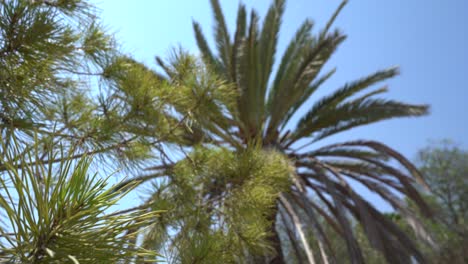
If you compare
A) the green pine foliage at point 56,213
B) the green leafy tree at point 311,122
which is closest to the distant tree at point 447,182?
the green leafy tree at point 311,122

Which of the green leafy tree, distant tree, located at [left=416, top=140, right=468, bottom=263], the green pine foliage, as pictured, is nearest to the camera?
the green pine foliage

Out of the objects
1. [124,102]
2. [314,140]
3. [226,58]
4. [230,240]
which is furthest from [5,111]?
[314,140]

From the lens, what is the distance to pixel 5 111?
5.17 feet

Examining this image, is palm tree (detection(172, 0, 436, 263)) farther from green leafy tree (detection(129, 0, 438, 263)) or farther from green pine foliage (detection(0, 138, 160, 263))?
green pine foliage (detection(0, 138, 160, 263))

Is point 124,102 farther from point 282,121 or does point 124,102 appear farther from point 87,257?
point 282,121

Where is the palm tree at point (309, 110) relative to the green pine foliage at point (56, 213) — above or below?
above

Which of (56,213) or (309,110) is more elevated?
(309,110)

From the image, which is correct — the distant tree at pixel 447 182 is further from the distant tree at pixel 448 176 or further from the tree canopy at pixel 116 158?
the tree canopy at pixel 116 158

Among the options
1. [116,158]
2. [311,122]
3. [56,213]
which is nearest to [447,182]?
[311,122]

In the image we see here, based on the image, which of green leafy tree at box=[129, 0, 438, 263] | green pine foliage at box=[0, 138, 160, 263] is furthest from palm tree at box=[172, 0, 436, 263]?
green pine foliage at box=[0, 138, 160, 263]

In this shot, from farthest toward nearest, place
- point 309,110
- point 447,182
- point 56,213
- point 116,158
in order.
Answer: point 447,182, point 309,110, point 116,158, point 56,213

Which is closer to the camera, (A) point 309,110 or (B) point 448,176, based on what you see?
(A) point 309,110

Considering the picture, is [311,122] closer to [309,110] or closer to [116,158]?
[309,110]

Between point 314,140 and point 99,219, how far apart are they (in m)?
6.08
